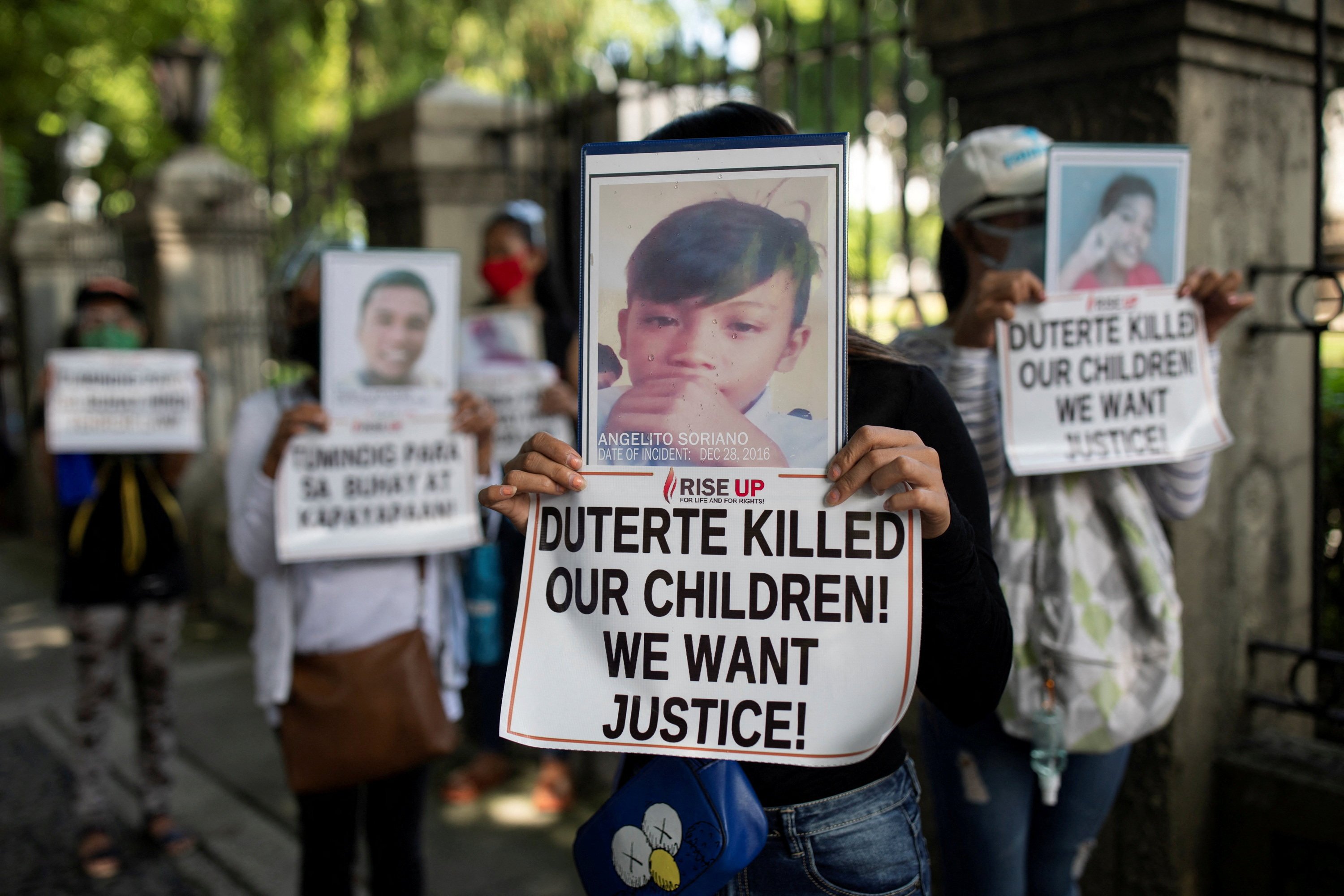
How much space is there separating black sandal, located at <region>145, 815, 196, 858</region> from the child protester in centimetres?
368

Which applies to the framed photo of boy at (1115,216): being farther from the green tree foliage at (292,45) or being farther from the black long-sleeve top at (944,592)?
the green tree foliage at (292,45)

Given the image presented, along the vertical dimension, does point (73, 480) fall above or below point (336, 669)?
above

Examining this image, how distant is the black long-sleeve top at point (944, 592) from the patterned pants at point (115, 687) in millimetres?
3336

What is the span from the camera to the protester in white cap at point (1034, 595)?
2.15 m

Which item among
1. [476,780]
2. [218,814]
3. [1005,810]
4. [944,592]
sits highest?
[944,592]

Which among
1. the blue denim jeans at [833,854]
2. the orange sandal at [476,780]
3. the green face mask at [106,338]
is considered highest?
the green face mask at [106,338]

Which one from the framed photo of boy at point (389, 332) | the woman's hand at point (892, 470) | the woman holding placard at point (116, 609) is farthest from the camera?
the woman holding placard at point (116, 609)

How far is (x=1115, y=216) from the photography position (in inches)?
89.0

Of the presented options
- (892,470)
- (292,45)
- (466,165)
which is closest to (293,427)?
(892,470)

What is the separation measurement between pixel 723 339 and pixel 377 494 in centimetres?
173

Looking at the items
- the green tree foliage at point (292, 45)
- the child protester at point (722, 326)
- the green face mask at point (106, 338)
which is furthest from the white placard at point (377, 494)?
the green tree foliage at point (292, 45)

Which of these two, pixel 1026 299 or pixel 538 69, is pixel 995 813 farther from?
pixel 538 69

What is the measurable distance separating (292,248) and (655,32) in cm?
1275

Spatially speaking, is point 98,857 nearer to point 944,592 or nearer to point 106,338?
point 106,338
